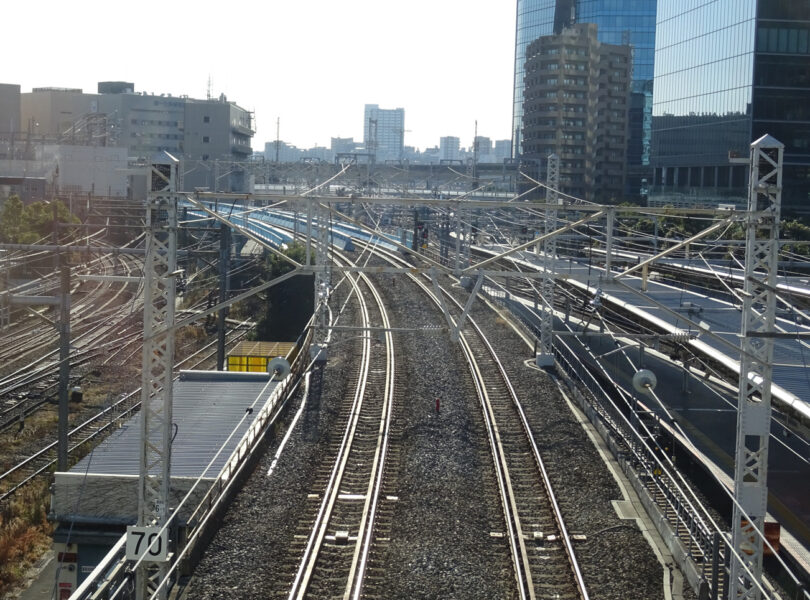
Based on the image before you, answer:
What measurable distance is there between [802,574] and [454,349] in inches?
367

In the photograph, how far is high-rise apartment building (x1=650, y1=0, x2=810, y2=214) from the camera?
90.7ft

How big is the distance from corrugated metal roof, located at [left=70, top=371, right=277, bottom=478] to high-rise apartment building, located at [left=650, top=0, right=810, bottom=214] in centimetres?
1818

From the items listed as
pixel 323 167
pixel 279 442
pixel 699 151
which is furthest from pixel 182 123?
pixel 279 442

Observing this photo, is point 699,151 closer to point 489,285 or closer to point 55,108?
point 489,285

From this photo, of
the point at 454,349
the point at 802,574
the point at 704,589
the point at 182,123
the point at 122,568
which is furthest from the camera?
the point at 182,123

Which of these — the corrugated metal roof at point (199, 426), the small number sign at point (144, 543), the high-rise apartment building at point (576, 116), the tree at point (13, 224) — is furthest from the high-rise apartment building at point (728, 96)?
the small number sign at point (144, 543)

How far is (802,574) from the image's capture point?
789 cm

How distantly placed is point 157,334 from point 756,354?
378 cm

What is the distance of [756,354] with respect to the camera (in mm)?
5852

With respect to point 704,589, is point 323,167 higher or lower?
higher

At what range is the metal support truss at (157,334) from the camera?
5.73 meters

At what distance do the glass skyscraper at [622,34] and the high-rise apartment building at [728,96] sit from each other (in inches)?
618

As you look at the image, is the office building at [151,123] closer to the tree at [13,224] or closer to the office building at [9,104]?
the office building at [9,104]

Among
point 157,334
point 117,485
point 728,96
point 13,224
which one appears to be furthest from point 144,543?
point 728,96
